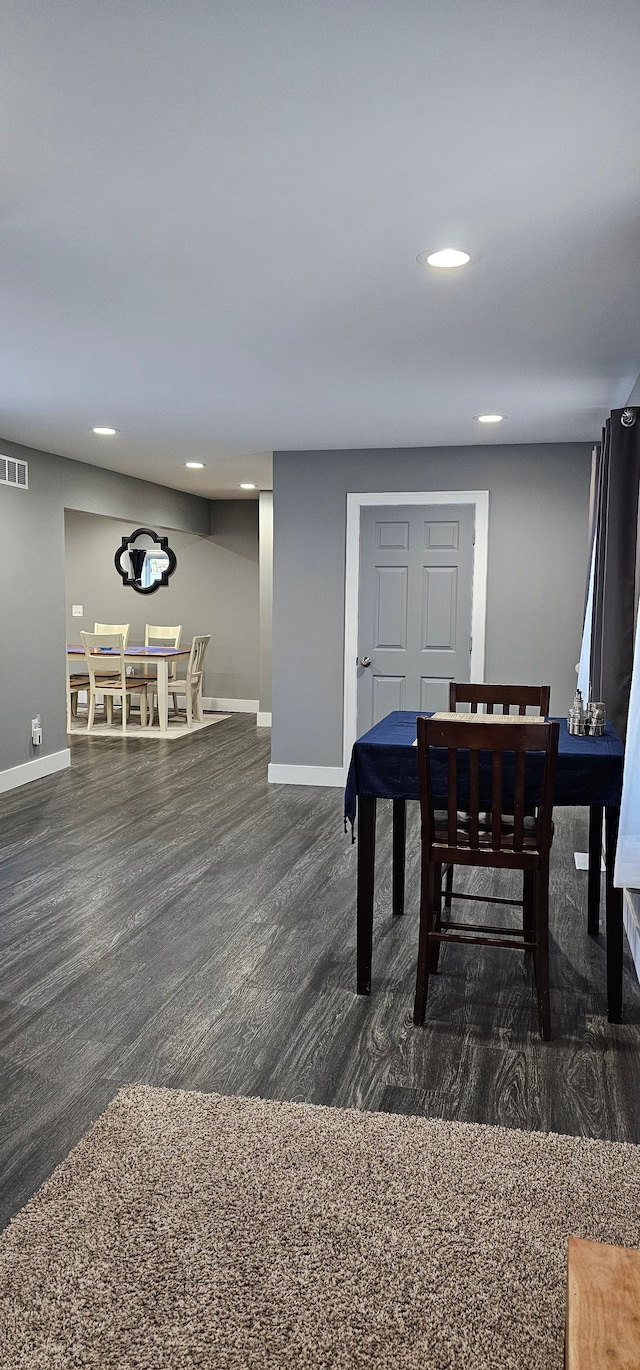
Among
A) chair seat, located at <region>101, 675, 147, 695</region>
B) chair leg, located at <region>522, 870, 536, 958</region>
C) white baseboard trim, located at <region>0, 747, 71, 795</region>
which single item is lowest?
white baseboard trim, located at <region>0, 747, 71, 795</region>

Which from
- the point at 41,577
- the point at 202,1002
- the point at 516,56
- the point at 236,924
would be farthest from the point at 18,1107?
the point at 41,577

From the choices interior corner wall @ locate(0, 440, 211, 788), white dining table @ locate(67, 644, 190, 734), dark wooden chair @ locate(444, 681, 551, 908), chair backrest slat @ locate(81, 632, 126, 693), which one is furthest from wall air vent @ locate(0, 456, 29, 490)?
dark wooden chair @ locate(444, 681, 551, 908)

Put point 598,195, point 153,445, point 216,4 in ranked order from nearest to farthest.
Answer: point 216,4, point 598,195, point 153,445

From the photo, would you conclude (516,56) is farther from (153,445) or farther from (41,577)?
(41,577)

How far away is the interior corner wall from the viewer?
623cm

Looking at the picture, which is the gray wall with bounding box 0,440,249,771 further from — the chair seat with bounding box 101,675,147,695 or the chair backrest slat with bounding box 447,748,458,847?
the chair backrest slat with bounding box 447,748,458,847

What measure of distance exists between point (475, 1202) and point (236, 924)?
6.20 feet

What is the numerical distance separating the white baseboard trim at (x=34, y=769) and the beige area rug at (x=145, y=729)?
5.18 ft

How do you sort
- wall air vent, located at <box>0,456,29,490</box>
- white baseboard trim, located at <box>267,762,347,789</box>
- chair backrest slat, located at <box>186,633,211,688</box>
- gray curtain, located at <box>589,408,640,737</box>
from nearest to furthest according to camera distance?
1. gray curtain, located at <box>589,408,640,737</box>
2. wall air vent, located at <box>0,456,29,490</box>
3. white baseboard trim, located at <box>267,762,347,789</box>
4. chair backrest slat, located at <box>186,633,211,688</box>

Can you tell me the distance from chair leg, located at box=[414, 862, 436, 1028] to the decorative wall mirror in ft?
26.9

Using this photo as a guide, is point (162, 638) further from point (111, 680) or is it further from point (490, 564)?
point (490, 564)

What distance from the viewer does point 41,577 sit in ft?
21.8

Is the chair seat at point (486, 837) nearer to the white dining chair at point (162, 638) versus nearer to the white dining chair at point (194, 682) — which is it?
the white dining chair at point (194, 682)

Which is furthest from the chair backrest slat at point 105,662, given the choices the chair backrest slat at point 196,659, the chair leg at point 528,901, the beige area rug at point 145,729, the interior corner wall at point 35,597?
the chair leg at point 528,901
